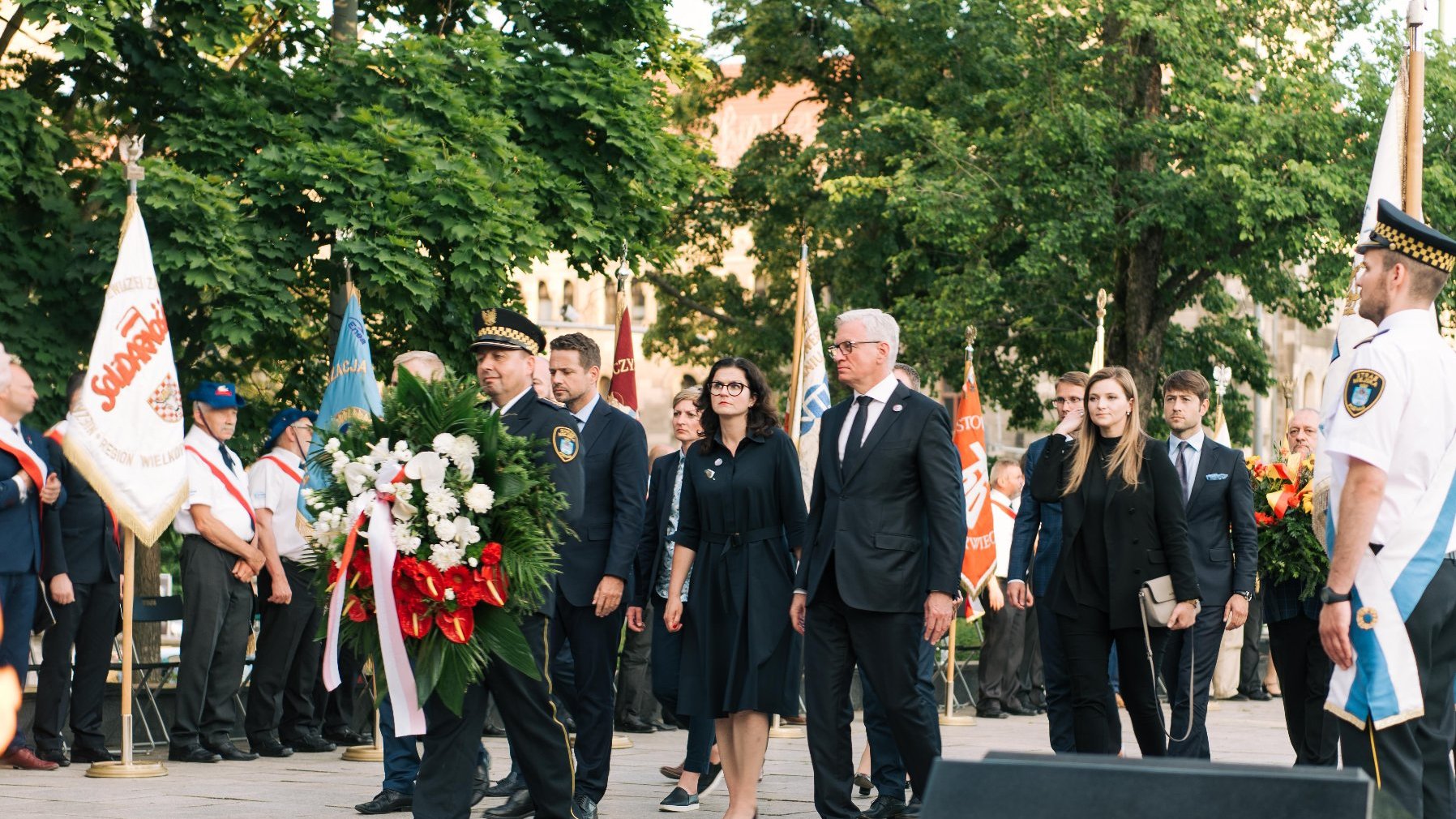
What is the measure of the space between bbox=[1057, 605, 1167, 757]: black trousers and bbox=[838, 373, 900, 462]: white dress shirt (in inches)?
54.5

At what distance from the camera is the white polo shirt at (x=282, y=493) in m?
12.1

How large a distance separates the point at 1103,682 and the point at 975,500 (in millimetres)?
6455

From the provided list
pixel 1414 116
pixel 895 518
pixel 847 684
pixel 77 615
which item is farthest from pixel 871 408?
pixel 77 615

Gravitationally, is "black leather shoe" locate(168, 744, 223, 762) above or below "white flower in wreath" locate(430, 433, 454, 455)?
below

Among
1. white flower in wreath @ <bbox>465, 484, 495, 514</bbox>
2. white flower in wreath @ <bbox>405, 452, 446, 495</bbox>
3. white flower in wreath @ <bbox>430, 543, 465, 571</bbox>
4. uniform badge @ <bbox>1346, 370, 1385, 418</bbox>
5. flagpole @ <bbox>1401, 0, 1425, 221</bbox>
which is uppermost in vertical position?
flagpole @ <bbox>1401, 0, 1425, 221</bbox>

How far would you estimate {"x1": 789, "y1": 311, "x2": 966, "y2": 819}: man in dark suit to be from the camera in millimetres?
7801

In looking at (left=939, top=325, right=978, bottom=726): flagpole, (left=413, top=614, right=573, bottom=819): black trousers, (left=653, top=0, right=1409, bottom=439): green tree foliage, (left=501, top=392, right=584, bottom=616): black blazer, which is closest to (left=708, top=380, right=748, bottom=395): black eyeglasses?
(left=501, top=392, right=584, bottom=616): black blazer

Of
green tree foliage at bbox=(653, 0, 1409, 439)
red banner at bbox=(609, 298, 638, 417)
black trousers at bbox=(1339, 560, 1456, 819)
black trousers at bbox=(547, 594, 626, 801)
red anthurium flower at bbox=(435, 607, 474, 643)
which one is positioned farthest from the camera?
green tree foliage at bbox=(653, 0, 1409, 439)

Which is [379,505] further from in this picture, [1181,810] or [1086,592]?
[1181,810]

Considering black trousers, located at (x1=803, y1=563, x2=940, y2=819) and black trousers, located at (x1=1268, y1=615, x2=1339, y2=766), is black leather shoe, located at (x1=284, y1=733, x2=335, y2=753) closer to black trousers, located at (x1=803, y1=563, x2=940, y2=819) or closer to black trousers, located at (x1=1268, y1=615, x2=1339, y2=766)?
black trousers, located at (x1=803, y1=563, x2=940, y2=819)

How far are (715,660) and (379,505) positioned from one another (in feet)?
6.30

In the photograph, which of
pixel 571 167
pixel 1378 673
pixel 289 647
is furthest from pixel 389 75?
Result: pixel 1378 673

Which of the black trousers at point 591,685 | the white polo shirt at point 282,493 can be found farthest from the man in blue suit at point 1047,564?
the white polo shirt at point 282,493

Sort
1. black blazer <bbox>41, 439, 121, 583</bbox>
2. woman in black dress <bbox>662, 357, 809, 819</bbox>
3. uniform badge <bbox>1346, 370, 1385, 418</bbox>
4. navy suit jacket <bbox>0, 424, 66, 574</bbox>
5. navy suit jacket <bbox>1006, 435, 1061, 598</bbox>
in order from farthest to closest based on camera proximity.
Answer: black blazer <bbox>41, 439, 121, 583</bbox> → navy suit jacket <bbox>0, 424, 66, 574</bbox> → navy suit jacket <bbox>1006, 435, 1061, 598</bbox> → woman in black dress <bbox>662, 357, 809, 819</bbox> → uniform badge <bbox>1346, 370, 1385, 418</bbox>
